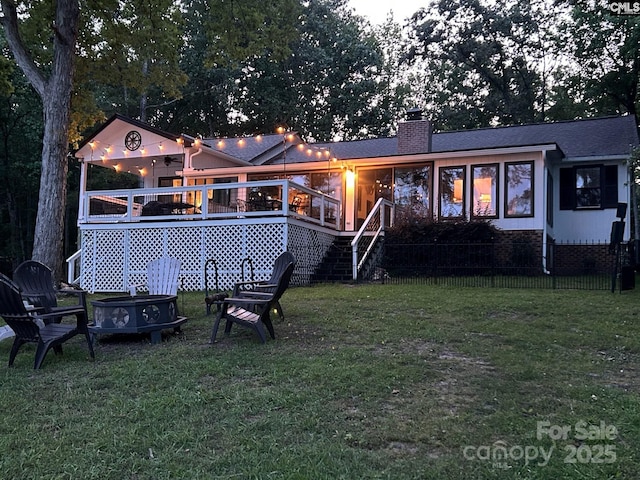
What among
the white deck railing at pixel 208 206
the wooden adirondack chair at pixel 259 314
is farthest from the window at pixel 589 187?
the wooden adirondack chair at pixel 259 314

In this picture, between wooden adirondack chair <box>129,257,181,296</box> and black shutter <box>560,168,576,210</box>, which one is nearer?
wooden adirondack chair <box>129,257,181,296</box>

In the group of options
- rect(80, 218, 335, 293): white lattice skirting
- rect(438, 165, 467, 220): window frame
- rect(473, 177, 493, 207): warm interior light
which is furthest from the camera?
rect(438, 165, 467, 220): window frame

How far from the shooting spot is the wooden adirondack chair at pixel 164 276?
762 centimetres

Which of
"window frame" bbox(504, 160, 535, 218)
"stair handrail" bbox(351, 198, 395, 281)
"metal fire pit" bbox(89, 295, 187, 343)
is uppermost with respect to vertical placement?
"window frame" bbox(504, 160, 535, 218)

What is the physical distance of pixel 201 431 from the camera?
3.19 meters

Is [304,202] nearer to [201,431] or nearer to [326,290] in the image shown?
[326,290]

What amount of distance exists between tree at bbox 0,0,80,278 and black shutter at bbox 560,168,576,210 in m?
13.8

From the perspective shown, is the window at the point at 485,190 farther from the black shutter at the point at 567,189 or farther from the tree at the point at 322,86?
the tree at the point at 322,86

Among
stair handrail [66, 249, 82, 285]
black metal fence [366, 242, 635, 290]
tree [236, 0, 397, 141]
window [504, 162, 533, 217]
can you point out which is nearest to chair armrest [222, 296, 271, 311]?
black metal fence [366, 242, 635, 290]

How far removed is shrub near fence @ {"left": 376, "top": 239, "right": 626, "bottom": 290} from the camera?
443 inches

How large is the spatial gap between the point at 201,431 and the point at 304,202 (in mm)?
12169

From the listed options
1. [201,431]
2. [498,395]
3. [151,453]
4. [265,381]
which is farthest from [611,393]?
[151,453]

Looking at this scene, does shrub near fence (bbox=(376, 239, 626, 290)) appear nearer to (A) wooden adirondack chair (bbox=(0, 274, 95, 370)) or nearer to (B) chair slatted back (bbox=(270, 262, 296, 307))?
(B) chair slatted back (bbox=(270, 262, 296, 307))

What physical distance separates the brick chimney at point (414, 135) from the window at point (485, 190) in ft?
5.82
